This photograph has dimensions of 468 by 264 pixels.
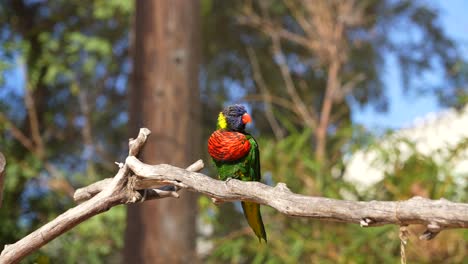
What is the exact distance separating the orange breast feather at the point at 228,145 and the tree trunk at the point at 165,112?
1.59 meters

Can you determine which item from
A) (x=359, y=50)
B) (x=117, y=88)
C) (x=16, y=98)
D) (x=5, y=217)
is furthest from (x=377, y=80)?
(x=5, y=217)

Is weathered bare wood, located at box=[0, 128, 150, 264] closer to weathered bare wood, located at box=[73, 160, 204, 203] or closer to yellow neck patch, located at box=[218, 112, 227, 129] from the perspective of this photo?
weathered bare wood, located at box=[73, 160, 204, 203]

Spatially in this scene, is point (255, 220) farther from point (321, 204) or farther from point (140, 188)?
point (321, 204)

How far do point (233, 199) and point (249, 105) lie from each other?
471 cm

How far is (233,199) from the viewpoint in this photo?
4.91 ft

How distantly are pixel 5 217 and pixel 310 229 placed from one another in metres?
1.95

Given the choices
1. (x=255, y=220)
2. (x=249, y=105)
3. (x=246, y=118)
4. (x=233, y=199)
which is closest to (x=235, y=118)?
(x=246, y=118)

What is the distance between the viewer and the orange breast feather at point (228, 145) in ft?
6.13

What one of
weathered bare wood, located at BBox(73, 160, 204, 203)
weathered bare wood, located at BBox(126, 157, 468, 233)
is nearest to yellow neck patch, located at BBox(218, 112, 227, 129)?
weathered bare wood, located at BBox(73, 160, 204, 203)

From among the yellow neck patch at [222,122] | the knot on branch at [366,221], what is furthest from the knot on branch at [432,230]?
the yellow neck patch at [222,122]

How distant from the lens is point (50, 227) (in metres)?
1.58

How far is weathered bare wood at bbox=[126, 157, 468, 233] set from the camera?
1.19 m

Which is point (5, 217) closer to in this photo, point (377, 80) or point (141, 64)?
point (141, 64)

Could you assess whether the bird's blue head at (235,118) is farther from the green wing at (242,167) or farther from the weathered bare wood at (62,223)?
the weathered bare wood at (62,223)
